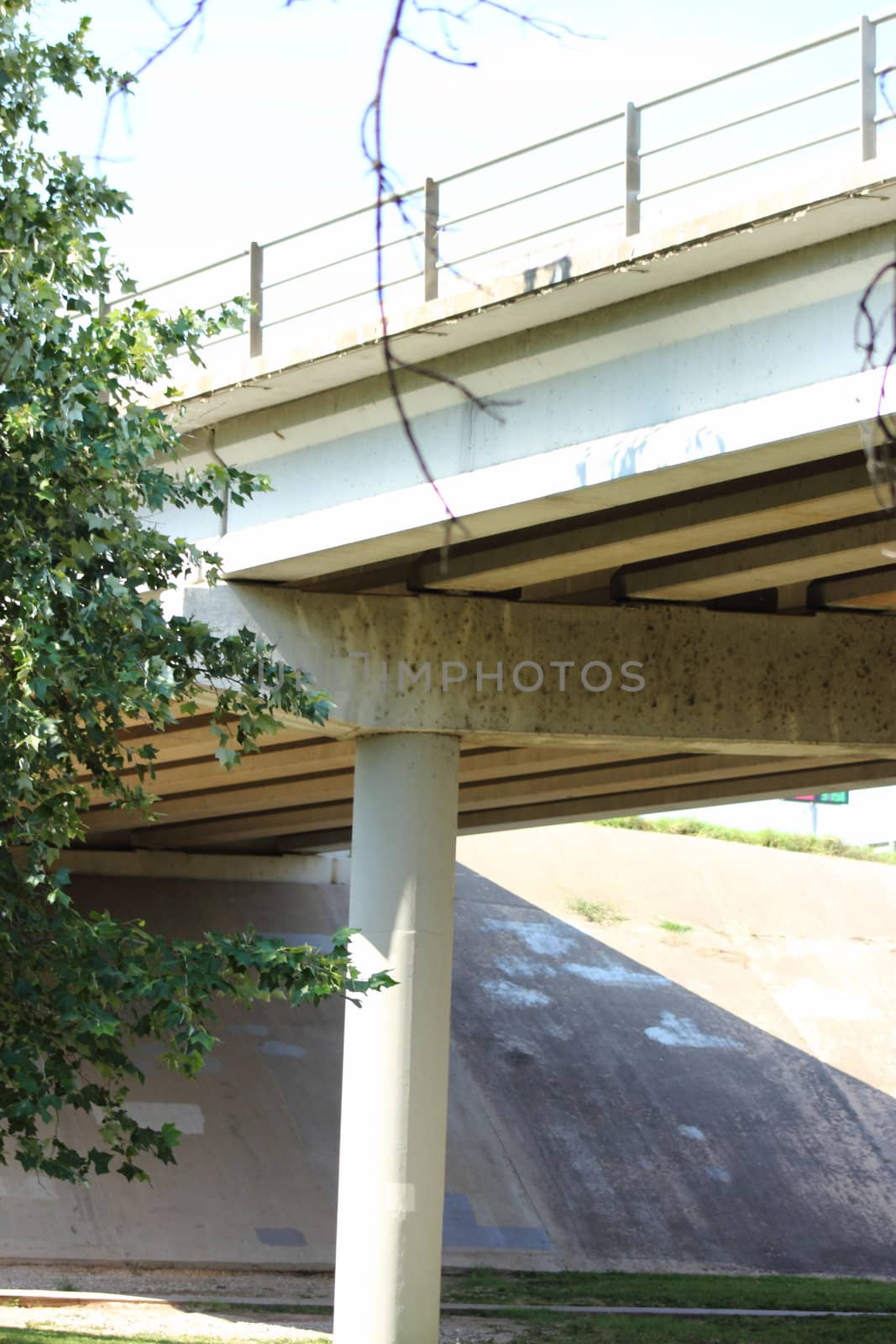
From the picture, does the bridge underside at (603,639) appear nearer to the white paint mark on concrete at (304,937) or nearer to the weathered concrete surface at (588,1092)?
the weathered concrete surface at (588,1092)

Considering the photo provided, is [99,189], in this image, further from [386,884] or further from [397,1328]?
[397,1328]

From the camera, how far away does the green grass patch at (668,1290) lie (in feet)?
60.9

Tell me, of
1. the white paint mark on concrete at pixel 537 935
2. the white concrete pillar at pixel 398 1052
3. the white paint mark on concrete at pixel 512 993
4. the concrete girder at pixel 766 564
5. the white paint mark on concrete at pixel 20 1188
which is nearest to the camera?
the concrete girder at pixel 766 564

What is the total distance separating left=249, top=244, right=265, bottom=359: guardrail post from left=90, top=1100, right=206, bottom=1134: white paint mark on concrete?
519 inches

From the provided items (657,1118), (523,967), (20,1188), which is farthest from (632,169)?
(523,967)

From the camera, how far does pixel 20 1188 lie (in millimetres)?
21125

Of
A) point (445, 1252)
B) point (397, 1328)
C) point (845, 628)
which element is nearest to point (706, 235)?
point (845, 628)

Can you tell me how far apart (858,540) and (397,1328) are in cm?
666

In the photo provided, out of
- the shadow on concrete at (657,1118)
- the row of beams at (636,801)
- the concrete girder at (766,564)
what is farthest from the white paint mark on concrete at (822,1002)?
the concrete girder at (766,564)

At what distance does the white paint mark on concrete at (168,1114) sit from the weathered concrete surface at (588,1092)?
5 centimetres

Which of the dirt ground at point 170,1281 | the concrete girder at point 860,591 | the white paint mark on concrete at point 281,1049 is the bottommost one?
the dirt ground at point 170,1281

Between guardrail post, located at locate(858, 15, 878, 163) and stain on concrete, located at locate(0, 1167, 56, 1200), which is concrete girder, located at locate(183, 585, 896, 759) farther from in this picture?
stain on concrete, located at locate(0, 1167, 56, 1200)

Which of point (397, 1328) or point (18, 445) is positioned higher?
point (18, 445)

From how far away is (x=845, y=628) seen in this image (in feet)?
48.2
